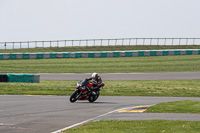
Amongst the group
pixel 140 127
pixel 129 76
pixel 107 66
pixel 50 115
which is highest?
pixel 107 66

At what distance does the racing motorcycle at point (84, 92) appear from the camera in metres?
21.3

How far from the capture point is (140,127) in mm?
12844

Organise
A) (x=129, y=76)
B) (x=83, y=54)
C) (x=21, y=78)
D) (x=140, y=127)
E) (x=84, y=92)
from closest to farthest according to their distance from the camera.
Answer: (x=140, y=127)
(x=84, y=92)
(x=21, y=78)
(x=129, y=76)
(x=83, y=54)

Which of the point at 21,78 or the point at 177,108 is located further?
the point at 21,78

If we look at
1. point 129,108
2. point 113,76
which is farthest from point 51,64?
A: point 129,108

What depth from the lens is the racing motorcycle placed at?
2134 centimetres

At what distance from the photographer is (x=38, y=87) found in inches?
1213

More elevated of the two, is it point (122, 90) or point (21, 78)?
point (21, 78)

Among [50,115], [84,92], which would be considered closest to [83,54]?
[84,92]

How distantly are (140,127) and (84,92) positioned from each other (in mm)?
8927

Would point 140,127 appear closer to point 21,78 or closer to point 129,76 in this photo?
point 21,78

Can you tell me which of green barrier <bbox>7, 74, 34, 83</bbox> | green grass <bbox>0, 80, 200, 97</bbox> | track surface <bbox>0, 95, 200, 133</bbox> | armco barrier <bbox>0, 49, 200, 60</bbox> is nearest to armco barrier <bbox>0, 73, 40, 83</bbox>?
green barrier <bbox>7, 74, 34, 83</bbox>

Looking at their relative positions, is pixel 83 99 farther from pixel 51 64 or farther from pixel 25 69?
pixel 51 64

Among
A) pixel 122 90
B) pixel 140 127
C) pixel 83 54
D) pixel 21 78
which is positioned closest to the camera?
pixel 140 127
